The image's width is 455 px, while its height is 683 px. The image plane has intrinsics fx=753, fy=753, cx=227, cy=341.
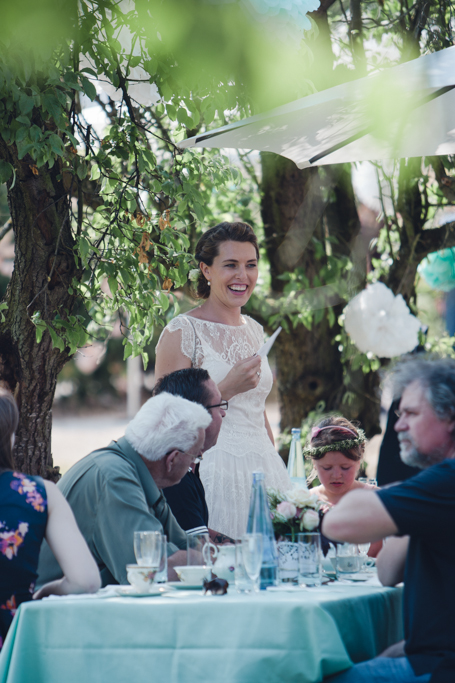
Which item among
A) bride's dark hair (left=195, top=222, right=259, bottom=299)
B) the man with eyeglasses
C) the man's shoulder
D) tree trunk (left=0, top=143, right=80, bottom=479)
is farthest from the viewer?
bride's dark hair (left=195, top=222, right=259, bottom=299)

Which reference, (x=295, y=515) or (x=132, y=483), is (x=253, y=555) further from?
(x=132, y=483)

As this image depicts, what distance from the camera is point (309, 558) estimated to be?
2029mm

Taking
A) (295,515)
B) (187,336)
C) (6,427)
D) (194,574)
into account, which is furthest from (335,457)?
(6,427)

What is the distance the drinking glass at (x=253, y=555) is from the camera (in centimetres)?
181

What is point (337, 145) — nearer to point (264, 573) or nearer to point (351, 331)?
point (351, 331)

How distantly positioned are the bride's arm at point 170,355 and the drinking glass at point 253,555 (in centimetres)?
146

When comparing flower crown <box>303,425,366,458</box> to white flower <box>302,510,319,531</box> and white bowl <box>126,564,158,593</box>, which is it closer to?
white flower <box>302,510,319,531</box>

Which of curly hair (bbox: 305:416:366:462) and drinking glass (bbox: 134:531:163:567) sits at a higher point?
curly hair (bbox: 305:416:366:462)

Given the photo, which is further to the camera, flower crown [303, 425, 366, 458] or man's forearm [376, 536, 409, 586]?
flower crown [303, 425, 366, 458]

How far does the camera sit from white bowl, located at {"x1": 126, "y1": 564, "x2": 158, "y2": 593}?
6.03 feet

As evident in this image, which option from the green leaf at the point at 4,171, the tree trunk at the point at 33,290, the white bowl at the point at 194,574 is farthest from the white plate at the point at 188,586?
the green leaf at the point at 4,171

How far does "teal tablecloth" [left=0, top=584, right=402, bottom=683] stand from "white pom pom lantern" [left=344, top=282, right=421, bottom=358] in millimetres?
2501

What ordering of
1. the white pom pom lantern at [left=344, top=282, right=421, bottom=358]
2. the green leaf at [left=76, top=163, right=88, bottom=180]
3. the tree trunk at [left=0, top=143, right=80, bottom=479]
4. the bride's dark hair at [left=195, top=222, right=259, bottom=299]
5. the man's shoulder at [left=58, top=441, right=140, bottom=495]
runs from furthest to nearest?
the white pom pom lantern at [left=344, top=282, right=421, bottom=358], the bride's dark hair at [left=195, top=222, right=259, bottom=299], the tree trunk at [left=0, top=143, right=80, bottom=479], the green leaf at [left=76, top=163, right=88, bottom=180], the man's shoulder at [left=58, top=441, right=140, bottom=495]

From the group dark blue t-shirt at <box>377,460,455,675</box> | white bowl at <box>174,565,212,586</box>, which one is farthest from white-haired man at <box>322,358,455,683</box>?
white bowl at <box>174,565,212,586</box>
